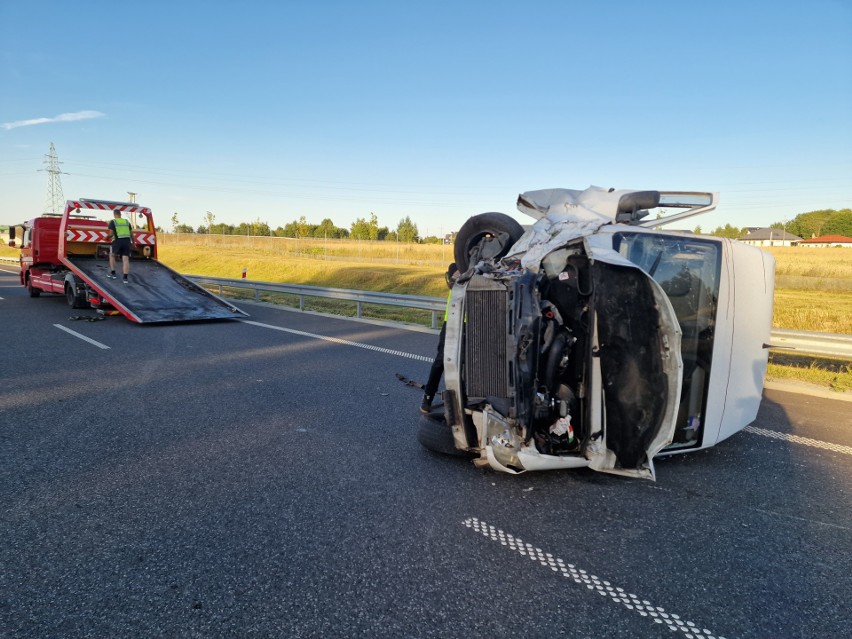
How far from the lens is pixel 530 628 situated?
93.4 inches

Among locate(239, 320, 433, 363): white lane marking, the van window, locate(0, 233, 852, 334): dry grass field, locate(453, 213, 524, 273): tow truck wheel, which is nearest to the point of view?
the van window


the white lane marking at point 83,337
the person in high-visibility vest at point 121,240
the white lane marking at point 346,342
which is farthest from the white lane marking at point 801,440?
the person in high-visibility vest at point 121,240

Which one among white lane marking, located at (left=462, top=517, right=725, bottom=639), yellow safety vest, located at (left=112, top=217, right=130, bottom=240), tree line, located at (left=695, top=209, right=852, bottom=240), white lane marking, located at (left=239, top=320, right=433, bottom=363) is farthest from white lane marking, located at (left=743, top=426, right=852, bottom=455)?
tree line, located at (left=695, top=209, right=852, bottom=240)

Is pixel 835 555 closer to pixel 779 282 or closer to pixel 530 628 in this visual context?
pixel 530 628

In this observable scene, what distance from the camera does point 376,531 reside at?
3.15 metres

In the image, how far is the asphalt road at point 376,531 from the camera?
2.45 meters

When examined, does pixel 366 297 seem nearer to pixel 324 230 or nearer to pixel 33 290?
pixel 33 290

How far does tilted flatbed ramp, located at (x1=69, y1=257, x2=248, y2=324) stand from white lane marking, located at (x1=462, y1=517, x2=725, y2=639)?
9.53m

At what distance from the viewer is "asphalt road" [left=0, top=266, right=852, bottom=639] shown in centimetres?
245

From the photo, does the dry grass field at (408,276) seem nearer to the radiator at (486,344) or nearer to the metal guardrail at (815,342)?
the metal guardrail at (815,342)

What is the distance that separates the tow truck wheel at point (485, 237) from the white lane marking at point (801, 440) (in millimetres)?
2827

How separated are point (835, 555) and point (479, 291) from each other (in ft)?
8.16

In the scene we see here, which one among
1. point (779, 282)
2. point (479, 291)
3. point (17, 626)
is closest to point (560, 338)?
point (479, 291)

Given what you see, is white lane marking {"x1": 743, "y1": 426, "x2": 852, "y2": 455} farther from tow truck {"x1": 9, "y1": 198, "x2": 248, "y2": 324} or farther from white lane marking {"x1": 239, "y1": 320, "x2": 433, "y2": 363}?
tow truck {"x1": 9, "y1": 198, "x2": 248, "y2": 324}
